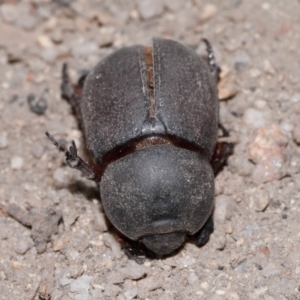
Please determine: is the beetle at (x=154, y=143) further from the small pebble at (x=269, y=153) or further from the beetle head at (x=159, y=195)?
the small pebble at (x=269, y=153)

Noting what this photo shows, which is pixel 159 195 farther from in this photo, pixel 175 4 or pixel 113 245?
pixel 175 4

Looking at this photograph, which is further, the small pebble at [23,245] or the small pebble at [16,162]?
the small pebble at [16,162]

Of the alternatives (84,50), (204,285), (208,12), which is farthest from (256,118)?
(84,50)

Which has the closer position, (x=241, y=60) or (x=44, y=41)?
(x=241, y=60)

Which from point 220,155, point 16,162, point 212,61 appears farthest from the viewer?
point 212,61

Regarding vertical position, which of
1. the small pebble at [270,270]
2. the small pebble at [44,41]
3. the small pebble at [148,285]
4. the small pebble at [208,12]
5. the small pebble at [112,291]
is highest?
the small pebble at [208,12]

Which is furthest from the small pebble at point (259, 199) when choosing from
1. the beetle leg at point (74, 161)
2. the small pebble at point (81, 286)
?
the small pebble at point (81, 286)

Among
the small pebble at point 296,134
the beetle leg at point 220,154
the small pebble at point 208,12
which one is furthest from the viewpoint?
the small pebble at point 208,12
